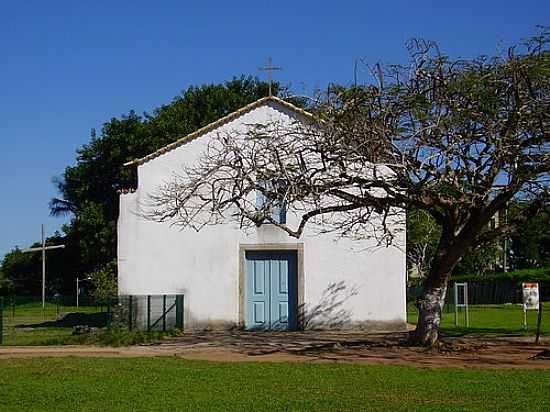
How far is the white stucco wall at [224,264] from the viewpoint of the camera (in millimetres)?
25562

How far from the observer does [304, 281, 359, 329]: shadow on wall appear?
2558 centimetres

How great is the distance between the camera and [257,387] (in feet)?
44.9

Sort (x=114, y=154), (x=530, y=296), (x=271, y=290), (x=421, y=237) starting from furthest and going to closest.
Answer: (x=114, y=154) < (x=421, y=237) < (x=271, y=290) < (x=530, y=296)

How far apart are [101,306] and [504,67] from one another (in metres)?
18.2

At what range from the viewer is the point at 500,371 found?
1561 cm

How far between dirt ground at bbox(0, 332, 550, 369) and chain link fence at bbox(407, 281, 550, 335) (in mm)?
2692

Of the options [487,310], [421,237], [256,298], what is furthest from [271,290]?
[487,310]

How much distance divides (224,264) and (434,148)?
9.24 meters

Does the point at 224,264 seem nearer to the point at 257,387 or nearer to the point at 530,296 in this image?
the point at 530,296

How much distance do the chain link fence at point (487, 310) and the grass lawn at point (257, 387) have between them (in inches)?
333

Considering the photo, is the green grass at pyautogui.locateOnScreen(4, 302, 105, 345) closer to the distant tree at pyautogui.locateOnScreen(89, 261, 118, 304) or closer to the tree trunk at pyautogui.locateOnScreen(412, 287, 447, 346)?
the distant tree at pyautogui.locateOnScreen(89, 261, 118, 304)

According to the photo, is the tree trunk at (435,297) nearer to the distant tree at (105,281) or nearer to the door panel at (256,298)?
the door panel at (256,298)

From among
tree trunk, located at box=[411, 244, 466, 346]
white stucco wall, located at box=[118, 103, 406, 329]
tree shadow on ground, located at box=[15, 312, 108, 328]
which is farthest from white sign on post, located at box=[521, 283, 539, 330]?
tree shadow on ground, located at box=[15, 312, 108, 328]

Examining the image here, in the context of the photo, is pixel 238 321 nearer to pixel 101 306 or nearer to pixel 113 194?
pixel 101 306
